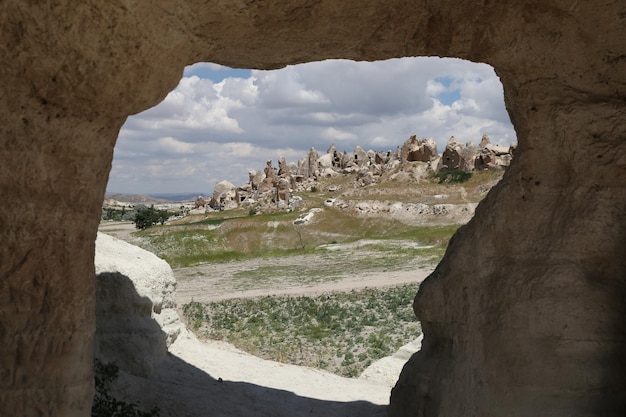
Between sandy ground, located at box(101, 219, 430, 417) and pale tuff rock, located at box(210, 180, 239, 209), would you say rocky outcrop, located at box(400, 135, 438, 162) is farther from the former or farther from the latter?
sandy ground, located at box(101, 219, 430, 417)

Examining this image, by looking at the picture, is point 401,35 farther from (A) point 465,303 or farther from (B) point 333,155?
(B) point 333,155

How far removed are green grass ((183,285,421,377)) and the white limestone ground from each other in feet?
5.88

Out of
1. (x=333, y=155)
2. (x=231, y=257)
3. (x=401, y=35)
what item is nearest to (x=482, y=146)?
(x=231, y=257)

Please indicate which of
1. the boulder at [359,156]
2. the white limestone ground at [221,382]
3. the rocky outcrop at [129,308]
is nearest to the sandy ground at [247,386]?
the white limestone ground at [221,382]

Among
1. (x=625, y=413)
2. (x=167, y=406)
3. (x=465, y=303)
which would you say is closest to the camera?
(x=625, y=413)

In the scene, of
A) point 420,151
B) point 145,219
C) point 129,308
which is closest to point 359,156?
point 420,151

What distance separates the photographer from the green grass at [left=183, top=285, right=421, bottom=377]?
1539 centimetres

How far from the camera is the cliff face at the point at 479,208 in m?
5.03

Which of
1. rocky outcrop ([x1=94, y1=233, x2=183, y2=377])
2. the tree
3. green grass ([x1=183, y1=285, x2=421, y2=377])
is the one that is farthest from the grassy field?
the tree

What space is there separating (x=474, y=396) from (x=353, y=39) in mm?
4292

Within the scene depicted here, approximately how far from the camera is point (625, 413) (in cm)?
580

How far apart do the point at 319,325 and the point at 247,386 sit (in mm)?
8144

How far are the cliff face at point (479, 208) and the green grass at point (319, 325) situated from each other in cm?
795

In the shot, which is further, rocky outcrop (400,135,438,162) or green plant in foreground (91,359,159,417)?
rocky outcrop (400,135,438,162)
